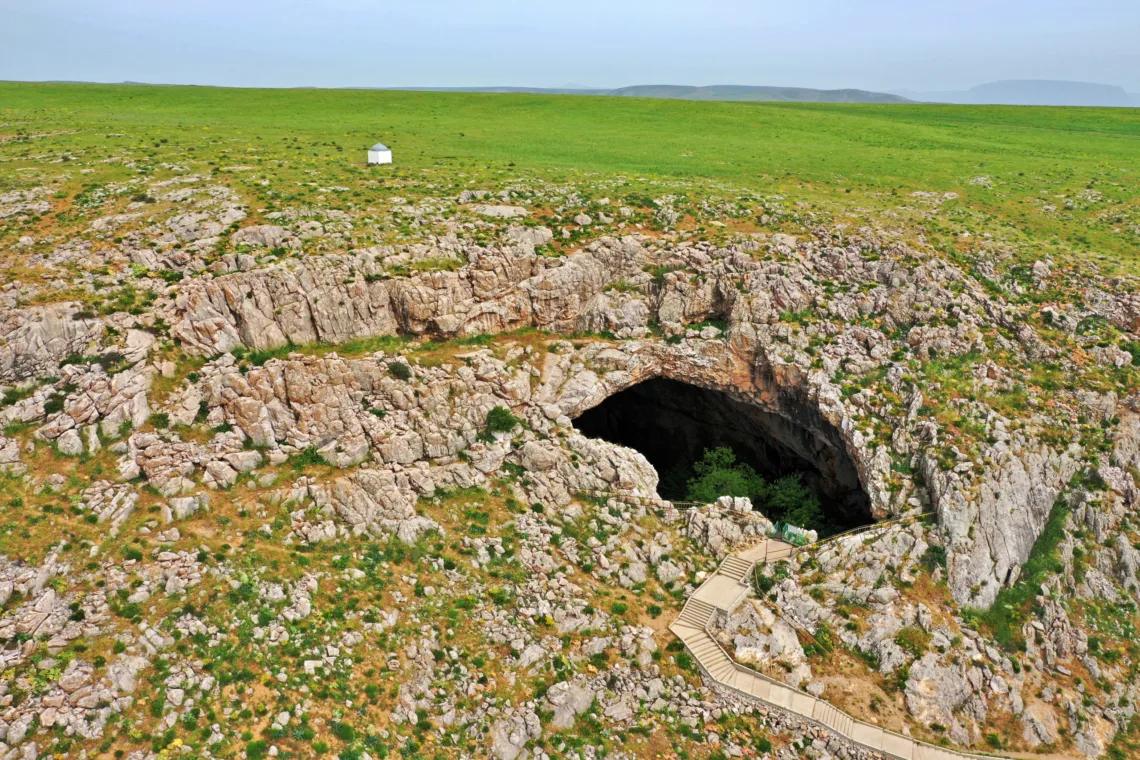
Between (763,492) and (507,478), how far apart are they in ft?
57.4

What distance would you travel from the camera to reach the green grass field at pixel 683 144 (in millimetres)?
53219

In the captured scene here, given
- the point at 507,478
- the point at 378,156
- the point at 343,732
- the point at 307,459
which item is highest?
the point at 378,156

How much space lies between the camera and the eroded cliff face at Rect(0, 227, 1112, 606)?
34469 millimetres

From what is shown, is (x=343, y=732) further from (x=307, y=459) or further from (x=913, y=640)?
(x=913, y=640)

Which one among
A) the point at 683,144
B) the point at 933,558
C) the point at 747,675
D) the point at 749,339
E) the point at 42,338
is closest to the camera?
the point at 747,675

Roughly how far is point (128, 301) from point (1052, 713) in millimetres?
48921

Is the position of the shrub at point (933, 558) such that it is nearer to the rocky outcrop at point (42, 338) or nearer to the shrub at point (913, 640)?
the shrub at point (913, 640)

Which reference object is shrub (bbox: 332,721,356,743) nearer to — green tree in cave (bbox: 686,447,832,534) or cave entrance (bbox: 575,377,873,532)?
green tree in cave (bbox: 686,447,832,534)

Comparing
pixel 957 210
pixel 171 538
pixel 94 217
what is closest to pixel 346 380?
pixel 171 538

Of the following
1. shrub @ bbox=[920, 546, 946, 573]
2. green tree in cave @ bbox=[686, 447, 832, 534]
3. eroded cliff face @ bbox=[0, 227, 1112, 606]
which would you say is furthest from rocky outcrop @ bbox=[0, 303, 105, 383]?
shrub @ bbox=[920, 546, 946, 573]

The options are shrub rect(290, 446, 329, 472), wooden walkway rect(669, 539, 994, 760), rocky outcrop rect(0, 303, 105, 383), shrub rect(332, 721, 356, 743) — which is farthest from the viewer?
shrub rect(290, 446, 329, 472)

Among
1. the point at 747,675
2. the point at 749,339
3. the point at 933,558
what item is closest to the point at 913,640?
the point at 933,558

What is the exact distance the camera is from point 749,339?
4322cm

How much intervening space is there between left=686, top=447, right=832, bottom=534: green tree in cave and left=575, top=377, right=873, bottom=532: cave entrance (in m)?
→ 1.97
